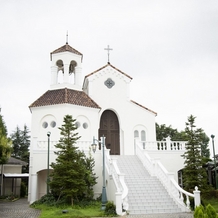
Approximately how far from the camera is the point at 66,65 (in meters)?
29.5

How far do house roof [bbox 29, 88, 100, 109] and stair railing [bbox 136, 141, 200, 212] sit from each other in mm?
7022

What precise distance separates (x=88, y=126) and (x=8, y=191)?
14.5 meters

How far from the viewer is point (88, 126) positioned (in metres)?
26.9

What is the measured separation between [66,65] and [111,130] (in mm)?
7775

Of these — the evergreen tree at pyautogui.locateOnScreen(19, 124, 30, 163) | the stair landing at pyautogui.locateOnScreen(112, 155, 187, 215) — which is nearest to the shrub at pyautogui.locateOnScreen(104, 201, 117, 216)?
the stair landing at pyautogui.locateOnScreen(112, 155, 187, 215)

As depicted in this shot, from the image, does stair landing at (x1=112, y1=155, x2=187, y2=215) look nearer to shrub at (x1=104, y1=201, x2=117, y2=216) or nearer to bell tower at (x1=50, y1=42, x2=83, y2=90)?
shrub at (x1=104, y1=201, x2=117, y2=216)

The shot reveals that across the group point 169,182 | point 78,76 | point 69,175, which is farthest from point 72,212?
point 78,76

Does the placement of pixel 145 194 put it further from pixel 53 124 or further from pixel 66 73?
pixel 66 73

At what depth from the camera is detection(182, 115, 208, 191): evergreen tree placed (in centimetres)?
1994

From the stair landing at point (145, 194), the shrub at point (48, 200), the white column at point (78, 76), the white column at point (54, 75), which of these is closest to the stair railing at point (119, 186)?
the stair landing at point (145, 194)

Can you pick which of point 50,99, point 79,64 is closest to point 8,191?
point 50,99

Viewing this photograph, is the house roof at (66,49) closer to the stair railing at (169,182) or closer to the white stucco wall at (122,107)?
the white stucco wall at (122,107)

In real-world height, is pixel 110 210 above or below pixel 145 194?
below

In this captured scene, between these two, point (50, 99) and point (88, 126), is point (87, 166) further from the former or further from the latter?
point (50, 99)
